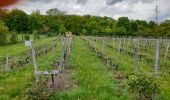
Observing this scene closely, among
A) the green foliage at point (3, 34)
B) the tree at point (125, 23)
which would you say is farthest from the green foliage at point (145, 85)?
the tree at point (125, 23)

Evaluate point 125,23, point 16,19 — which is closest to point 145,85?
point 16,19

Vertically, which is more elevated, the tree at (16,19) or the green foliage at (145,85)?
the tree at (16,19)

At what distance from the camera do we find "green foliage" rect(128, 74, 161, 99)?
37.0 ft

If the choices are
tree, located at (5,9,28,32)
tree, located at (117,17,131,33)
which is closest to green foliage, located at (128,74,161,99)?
tree, located at (5,9,28,32)

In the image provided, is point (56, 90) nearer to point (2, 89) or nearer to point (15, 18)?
point (2, 89)

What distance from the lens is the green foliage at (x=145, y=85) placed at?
11.3 m

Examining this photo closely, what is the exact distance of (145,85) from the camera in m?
11.4

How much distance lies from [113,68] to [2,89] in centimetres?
894

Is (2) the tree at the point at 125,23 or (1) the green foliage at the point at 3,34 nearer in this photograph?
(1) the green foliage at the point at 3,34

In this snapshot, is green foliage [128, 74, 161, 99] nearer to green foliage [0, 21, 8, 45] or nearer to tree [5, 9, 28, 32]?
tree [5, 9, 28, 32]

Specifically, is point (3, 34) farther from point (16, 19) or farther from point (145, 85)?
point (16, 19)

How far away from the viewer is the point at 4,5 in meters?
2.37

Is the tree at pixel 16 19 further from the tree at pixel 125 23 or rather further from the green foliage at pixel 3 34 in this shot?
the tree at pixel 125 23

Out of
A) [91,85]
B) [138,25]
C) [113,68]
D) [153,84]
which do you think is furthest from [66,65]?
[138,25]
